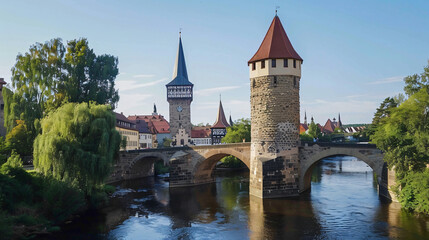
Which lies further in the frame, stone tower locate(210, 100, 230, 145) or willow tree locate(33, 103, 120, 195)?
stone tower locate(210, 100, 230, 145)

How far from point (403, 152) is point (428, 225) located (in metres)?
4.44

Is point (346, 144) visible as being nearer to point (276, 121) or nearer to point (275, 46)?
point (276, 121)

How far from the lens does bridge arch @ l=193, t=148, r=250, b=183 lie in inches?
1301

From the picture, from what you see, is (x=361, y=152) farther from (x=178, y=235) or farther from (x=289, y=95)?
(x=178, y=235)

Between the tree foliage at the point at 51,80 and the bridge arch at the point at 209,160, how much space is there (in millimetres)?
10514

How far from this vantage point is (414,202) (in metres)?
22.3

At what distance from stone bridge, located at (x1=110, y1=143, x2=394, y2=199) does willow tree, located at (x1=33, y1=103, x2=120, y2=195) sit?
10871 mm

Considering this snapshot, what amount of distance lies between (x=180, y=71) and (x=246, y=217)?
49981mm

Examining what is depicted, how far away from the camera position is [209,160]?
36844 mm

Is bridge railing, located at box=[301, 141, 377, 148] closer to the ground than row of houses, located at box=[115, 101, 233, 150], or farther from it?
closer to the ground

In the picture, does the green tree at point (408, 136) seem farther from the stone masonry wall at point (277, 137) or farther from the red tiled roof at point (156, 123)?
the red tiled roof at point (156, 123)

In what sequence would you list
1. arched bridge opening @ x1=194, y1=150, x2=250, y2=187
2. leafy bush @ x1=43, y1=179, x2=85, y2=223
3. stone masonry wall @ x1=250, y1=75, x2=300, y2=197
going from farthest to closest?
arched bridge opening @ x1=194, y1=150, x2=250, y2=187
stone masonry wall @ x1=250, y1=75, x2=300, y2=197
leafy bush @ x1=43, y1=179, x2=85, y2=223

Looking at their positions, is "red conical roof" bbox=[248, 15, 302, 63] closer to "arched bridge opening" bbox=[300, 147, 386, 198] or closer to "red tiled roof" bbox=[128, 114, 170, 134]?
"arched bridge opening" bbox=[300, 147, 386, 198]

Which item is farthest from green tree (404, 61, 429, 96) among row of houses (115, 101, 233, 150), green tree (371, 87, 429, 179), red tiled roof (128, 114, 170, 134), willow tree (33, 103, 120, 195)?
red tiled roof (128, 114, 170, 134)
